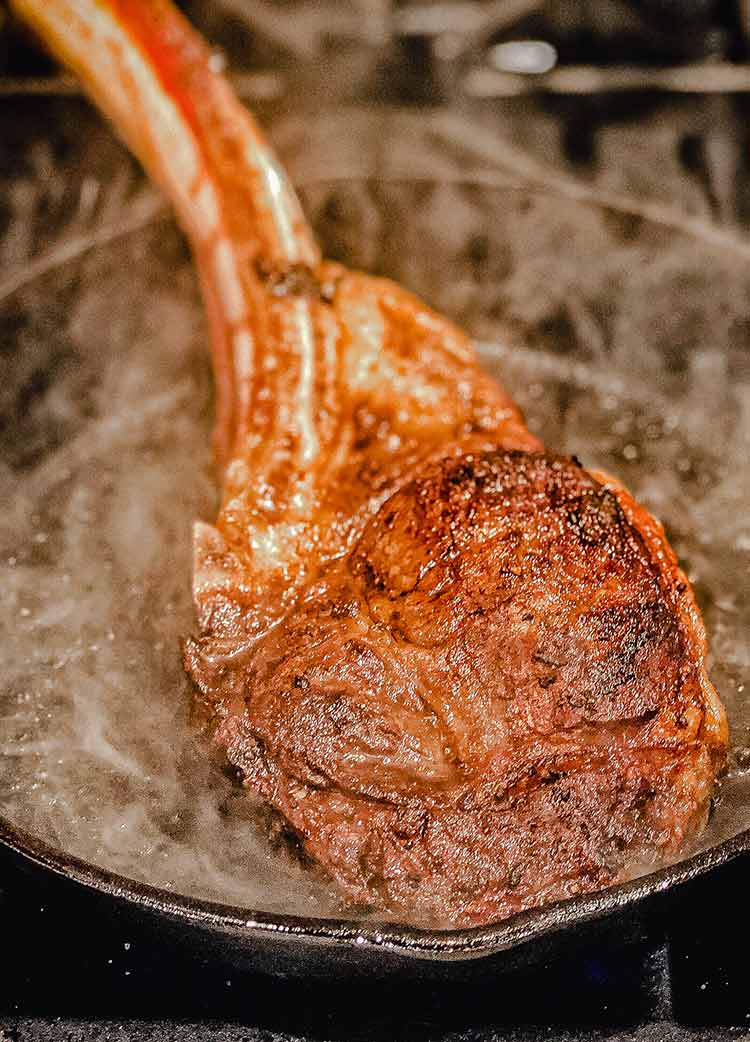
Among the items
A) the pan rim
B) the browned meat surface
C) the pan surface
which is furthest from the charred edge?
the pan rim

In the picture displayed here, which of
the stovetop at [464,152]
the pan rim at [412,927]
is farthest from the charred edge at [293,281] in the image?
the pan rim at [412,927]

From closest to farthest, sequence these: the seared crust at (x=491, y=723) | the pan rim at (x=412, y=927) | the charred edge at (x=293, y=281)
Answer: the pan rim at (x=412, y=927) < the seared crust at (x=491, y=723) < the charred edge at (x=293, y=281)

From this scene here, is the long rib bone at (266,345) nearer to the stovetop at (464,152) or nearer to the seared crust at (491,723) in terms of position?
the seared crust at (491,723)

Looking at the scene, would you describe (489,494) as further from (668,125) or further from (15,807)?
(668,125)

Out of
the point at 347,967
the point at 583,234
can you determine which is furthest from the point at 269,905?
the point at 583,234

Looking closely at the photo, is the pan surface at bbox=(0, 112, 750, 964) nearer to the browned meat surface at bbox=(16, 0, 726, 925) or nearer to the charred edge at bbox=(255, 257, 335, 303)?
the browned meat surface at bbox=(16, 0, 726, 925)

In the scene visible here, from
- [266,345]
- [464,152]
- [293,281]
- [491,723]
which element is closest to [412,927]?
[491,723]

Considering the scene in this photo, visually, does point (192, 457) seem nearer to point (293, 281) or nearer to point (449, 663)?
point (293, 281)
